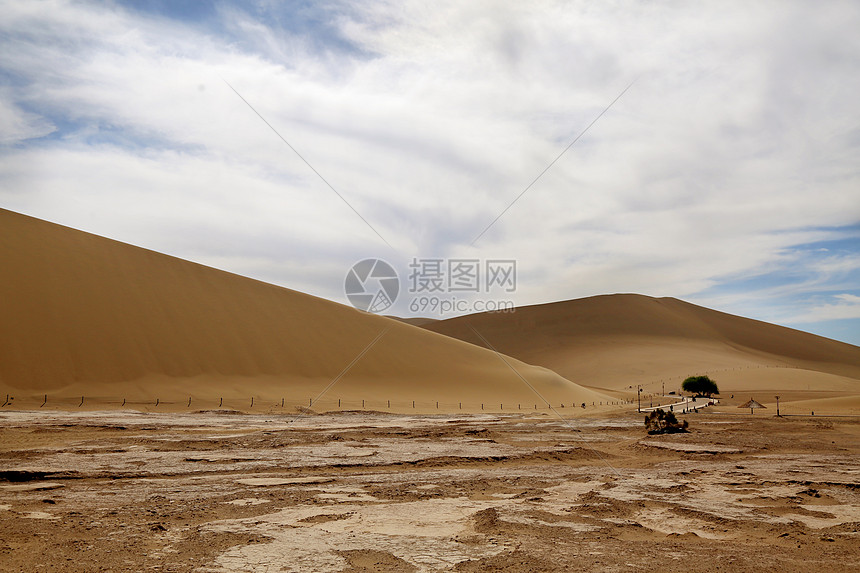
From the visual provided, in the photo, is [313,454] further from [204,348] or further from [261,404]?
[204,348]

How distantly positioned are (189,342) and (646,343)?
79.1 metres

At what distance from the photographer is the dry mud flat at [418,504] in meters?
5.88

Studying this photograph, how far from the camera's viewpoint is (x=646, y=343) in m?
96.6

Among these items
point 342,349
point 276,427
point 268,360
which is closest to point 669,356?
point 342,349

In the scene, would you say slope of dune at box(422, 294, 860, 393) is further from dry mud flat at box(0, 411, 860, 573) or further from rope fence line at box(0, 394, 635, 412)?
dry mud flat at box(0, 411, 860, 573)

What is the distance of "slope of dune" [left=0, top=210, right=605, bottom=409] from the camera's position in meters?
29.8

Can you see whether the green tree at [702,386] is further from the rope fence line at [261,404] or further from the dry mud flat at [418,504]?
the dry mud flat at [418,504]

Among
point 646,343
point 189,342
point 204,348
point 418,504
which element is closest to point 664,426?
point 418,504

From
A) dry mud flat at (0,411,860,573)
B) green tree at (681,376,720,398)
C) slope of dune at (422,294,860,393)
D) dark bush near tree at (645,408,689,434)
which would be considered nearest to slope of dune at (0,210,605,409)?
green tree at (681,376,720,398)

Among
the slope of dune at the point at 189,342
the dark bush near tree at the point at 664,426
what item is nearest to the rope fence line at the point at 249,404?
the slope of dune at the point at 189,342

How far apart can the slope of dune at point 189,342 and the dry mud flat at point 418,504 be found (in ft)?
48.1

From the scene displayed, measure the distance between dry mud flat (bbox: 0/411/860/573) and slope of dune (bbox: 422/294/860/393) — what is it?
58904 millimetres

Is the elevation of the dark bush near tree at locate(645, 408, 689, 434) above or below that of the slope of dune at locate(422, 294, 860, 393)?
below

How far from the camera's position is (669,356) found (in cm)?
8650
